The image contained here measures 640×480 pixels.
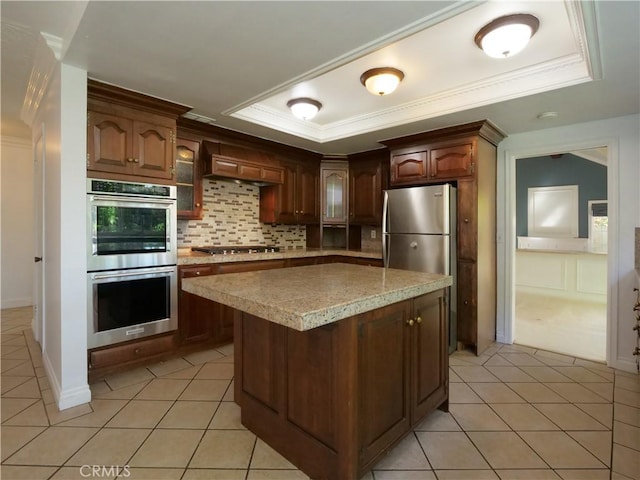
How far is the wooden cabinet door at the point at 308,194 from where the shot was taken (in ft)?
14.5

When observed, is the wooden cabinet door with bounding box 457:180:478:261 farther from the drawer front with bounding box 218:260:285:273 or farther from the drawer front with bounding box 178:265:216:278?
the drawer front with bounding box 178:265:216:278

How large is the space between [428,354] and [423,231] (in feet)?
5.56

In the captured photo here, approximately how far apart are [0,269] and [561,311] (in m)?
8.23

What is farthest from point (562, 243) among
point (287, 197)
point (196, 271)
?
point (196, 271)

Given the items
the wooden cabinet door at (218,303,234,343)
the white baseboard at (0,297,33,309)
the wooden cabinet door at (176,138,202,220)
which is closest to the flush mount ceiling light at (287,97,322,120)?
the wooden cabinet door at (176,138,202,220)

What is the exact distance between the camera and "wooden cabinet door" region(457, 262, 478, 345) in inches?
127

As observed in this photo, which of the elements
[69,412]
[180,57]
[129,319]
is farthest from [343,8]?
[69,412]

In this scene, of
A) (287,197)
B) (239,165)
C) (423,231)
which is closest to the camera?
(423,231)

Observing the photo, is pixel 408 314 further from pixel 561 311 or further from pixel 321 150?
pixel 561 311

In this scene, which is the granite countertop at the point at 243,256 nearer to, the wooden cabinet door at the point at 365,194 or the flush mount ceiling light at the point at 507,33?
the wooden cabinet door at the point at 365,194

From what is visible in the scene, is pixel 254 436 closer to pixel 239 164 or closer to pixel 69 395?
pixel 69 395

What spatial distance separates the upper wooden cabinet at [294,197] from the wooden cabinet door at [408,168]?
1.22 metres

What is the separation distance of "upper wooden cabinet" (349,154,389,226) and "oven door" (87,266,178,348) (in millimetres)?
2573

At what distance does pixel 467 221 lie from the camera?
3242mm
